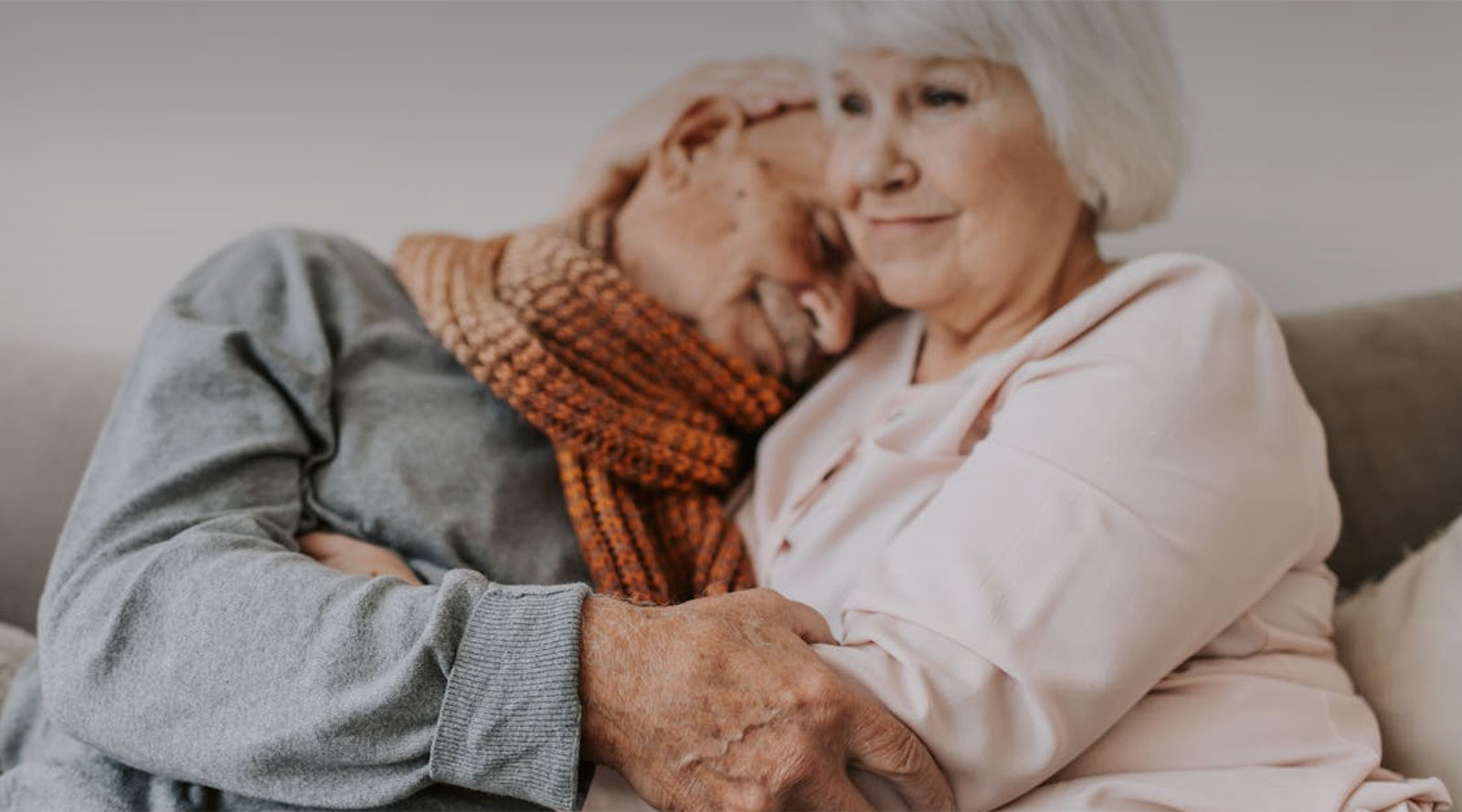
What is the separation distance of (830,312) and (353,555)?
0.61 meters

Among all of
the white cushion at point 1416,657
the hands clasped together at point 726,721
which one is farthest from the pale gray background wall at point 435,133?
the hands clasped together at point 726,721

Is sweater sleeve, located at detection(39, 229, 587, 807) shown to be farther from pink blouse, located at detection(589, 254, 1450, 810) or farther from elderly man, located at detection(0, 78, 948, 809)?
pink blouse, located at detection(589, 254, 1450, 810)

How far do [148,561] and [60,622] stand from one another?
0.11 m

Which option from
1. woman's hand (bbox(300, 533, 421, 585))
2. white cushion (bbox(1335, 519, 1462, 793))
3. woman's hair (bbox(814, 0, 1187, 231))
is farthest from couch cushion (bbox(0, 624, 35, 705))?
white cushion (bbox(1335, 519, 1462, 793))

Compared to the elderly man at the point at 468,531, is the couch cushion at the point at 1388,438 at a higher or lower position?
lower

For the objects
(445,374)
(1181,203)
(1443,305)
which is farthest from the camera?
(1181,203)

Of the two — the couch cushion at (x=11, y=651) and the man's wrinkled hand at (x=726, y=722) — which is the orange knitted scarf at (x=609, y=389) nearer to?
the man's wrinkled hand at (x=726, y=722)

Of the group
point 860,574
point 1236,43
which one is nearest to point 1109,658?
point 860,574

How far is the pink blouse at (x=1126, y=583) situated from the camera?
2.97 feet

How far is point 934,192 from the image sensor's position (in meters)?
1.20

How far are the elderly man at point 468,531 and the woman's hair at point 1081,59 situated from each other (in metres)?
0.28

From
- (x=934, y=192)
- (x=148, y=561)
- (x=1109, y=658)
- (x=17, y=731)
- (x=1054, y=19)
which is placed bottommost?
Result: (x=17, y=731)

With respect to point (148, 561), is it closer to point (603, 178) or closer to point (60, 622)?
point (60, 622)

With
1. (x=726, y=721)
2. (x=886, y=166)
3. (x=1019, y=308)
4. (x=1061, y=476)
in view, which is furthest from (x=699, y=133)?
(x=726, y=721)
